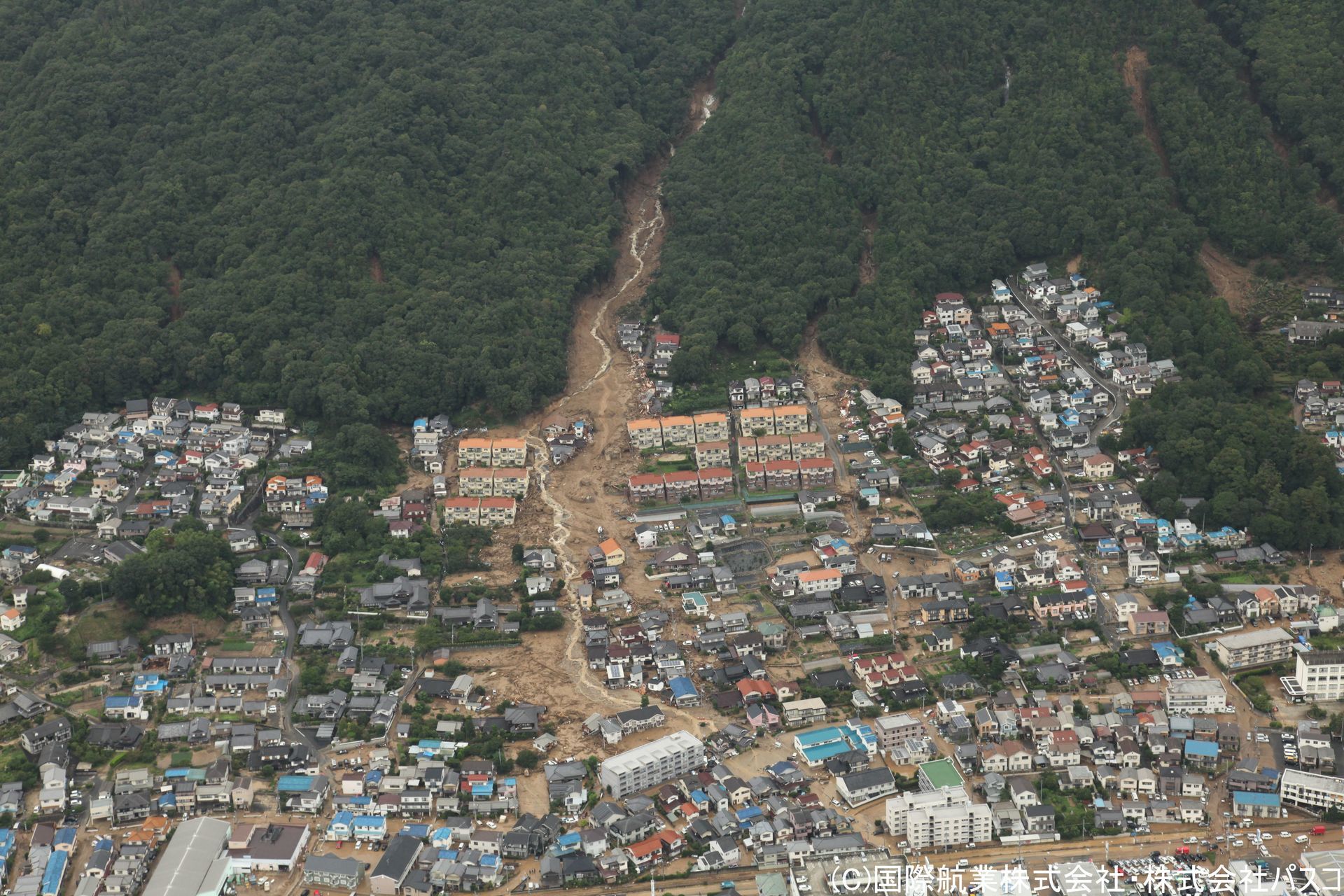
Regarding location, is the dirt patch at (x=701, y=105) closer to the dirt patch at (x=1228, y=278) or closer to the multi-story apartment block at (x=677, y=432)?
the multi-story apartment block at (x=677, y=432)

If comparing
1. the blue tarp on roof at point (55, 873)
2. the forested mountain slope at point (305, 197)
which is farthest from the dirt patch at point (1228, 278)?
the blue tarp on roof at point (55, 873)

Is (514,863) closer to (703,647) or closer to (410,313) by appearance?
(703,647)

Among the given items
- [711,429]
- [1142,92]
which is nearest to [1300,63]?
[1142,92]

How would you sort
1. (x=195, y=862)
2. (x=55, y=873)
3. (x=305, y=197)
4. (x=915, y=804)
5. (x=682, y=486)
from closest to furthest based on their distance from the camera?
1. (x=55, y=873)
2. (x=195, y=862)
3. (x=915, y=804)
4. (x=682, y=486)
5. (x=305, y=197)

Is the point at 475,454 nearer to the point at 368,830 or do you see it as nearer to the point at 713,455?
the point at 713,455

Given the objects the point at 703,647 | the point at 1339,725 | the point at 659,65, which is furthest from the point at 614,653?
the point at 659,65
